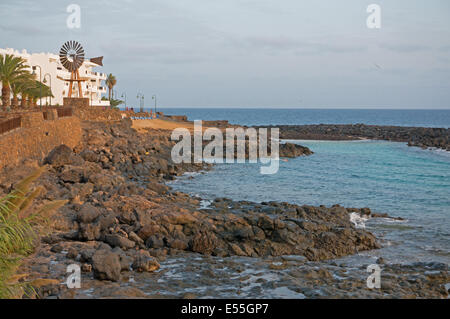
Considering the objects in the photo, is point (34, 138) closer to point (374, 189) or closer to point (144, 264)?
point (144, 264)

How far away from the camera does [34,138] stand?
24.1m

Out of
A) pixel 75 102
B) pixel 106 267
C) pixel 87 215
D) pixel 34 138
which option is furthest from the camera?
pixel 75 102

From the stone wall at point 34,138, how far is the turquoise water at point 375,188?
767cm

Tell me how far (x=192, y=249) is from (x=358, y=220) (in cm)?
850

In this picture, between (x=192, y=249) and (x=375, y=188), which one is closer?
(x=192, y=249)

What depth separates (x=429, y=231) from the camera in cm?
1784

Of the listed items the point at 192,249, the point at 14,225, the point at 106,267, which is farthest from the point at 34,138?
the point at 14,225

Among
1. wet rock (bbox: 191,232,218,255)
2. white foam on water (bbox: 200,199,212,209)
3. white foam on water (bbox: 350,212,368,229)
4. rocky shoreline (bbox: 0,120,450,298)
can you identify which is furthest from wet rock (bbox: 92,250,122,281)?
white foam on water (bbox: 350,212,368,229)

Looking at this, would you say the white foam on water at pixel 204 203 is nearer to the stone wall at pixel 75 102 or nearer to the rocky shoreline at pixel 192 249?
the rocky shoreline at pixel 192 249

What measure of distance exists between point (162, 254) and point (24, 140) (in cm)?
1275

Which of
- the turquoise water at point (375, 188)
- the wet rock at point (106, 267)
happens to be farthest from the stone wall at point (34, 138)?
the wet rock at point (106, 267)

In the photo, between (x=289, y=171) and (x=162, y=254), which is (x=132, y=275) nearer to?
(x=162, y=254)

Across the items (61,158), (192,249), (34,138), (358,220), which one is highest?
(34,138)
